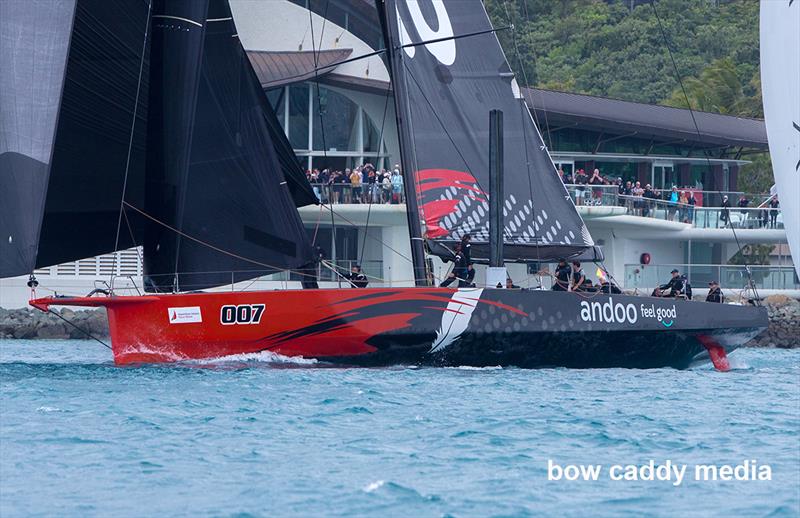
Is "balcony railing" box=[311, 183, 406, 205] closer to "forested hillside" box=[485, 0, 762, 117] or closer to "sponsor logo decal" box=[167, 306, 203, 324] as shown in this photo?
"sponsor logo decal" box=[167, 306, 203, 324]

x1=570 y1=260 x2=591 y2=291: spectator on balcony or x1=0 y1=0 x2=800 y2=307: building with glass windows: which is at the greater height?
x1=0 y1=0 x2=800 y2=307: building with glass windows

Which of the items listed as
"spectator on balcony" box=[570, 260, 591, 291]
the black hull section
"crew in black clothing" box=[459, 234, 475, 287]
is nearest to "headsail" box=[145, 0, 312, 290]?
the black hull section

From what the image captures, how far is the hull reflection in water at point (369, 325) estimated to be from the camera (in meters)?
19.3

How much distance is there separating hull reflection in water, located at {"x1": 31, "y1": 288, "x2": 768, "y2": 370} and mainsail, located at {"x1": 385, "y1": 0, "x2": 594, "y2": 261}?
2.26m

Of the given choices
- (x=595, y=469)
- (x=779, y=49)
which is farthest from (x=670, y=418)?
(x=779, y=49)

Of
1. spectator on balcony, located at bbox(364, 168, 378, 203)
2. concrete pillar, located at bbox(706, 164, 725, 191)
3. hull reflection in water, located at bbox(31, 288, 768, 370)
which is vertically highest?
concrete pillar, located at bbox(706, 164, 725, 191)

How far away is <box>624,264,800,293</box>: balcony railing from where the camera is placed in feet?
118

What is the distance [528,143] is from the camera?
23078mm

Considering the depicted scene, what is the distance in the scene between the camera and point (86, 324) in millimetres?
36000

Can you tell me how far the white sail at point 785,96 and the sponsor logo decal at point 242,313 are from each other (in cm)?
978

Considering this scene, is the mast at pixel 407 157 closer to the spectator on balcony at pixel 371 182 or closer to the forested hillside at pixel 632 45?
the spectator on balcony at pixel 371 182

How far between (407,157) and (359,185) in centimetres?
1455

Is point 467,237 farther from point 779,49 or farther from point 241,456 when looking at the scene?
point 779,49

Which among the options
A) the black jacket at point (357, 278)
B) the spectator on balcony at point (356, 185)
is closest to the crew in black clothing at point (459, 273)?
the black jacket at point (357, 278)
